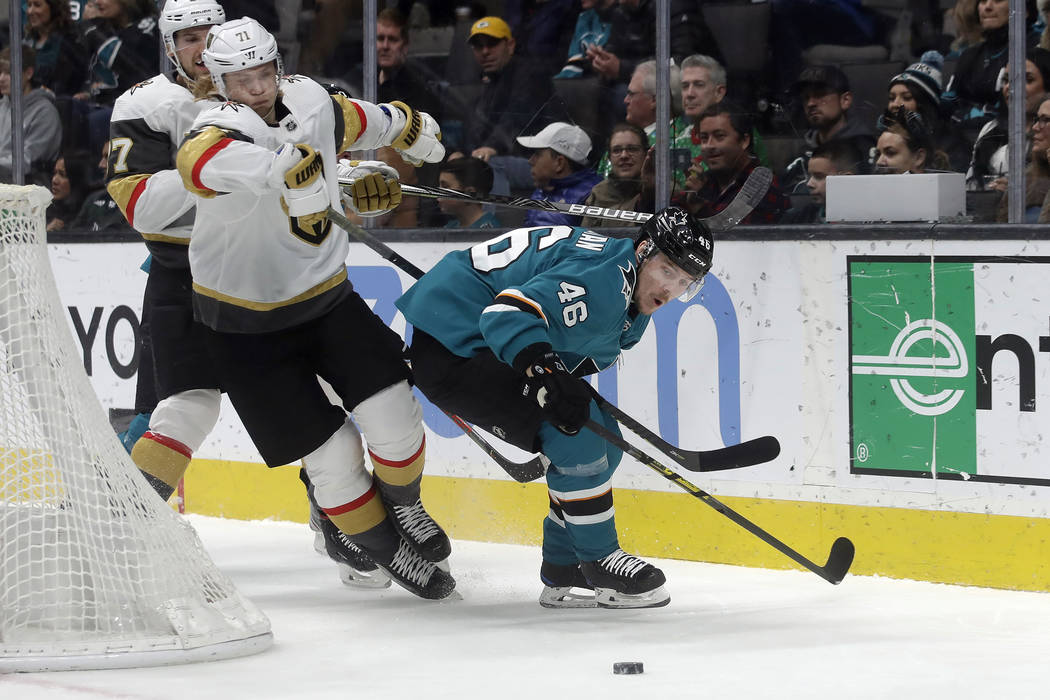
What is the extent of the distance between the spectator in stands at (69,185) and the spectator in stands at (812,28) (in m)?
2.52

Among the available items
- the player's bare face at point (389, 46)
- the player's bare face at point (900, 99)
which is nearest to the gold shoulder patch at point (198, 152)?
the player's bare face at point (389, 46)

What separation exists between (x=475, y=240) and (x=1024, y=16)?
1.55 m

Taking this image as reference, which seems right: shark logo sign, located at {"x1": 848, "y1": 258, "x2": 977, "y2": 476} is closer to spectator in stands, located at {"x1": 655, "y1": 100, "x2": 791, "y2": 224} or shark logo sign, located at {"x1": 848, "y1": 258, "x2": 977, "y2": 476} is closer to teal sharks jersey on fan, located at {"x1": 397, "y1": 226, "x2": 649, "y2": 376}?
spectator in stands, located at {"x1": 655, "y1": 100, "x2": 791, "y2": 224}

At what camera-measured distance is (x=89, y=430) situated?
10.2ft

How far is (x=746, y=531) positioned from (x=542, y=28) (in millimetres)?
1495

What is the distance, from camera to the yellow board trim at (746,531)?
3545 mm

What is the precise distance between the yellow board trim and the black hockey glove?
964 millimetres

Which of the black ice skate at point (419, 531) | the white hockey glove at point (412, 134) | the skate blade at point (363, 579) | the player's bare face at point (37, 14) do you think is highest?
the player's bare face at point (37, 14)

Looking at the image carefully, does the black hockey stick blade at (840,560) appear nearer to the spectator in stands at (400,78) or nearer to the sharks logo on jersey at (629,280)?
the sharks logo on jersey at (629,280)

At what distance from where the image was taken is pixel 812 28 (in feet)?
12.9

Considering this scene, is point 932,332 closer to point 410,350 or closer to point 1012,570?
point 1012,570

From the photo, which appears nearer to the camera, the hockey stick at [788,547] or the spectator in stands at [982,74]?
the hockey stick at [788,547]

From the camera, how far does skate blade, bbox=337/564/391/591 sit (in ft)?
12.5

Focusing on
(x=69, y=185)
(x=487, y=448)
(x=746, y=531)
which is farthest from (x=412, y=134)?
(x=69, y=185)
